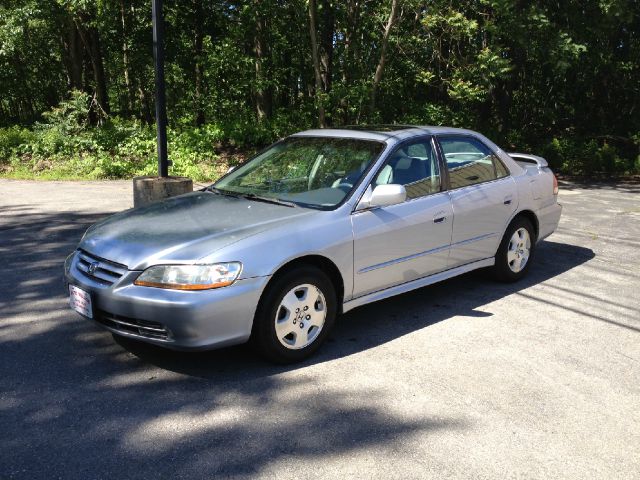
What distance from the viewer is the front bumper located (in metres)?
3.50

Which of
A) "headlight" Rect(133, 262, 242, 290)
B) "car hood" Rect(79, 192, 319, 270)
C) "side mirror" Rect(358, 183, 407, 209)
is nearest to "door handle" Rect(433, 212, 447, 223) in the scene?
"side mirror" Rect(358, 183, 407, 209)

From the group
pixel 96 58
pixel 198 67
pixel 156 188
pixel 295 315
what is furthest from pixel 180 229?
pixel 96 58

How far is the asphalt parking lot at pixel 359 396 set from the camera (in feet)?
9.64

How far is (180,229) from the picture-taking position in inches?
155

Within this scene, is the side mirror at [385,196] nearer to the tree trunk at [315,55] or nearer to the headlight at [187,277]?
the headlight at [187,277]

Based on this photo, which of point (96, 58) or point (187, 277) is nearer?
point (187, 277)

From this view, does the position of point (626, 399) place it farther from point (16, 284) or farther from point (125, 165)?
point (125, 165)

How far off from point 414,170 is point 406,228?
56 cm

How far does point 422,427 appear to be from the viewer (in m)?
3.28

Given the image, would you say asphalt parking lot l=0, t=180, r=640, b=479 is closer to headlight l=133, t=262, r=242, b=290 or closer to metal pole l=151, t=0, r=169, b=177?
headlight l=133, t=262, r=242, b=290

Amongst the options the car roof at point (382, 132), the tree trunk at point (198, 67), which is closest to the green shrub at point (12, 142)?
the tree trunk at point (198, 67)

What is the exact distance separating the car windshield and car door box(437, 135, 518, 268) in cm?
85

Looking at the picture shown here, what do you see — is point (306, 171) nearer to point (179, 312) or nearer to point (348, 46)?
point (179, 312)

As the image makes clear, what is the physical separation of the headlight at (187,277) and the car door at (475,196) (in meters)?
2.25
